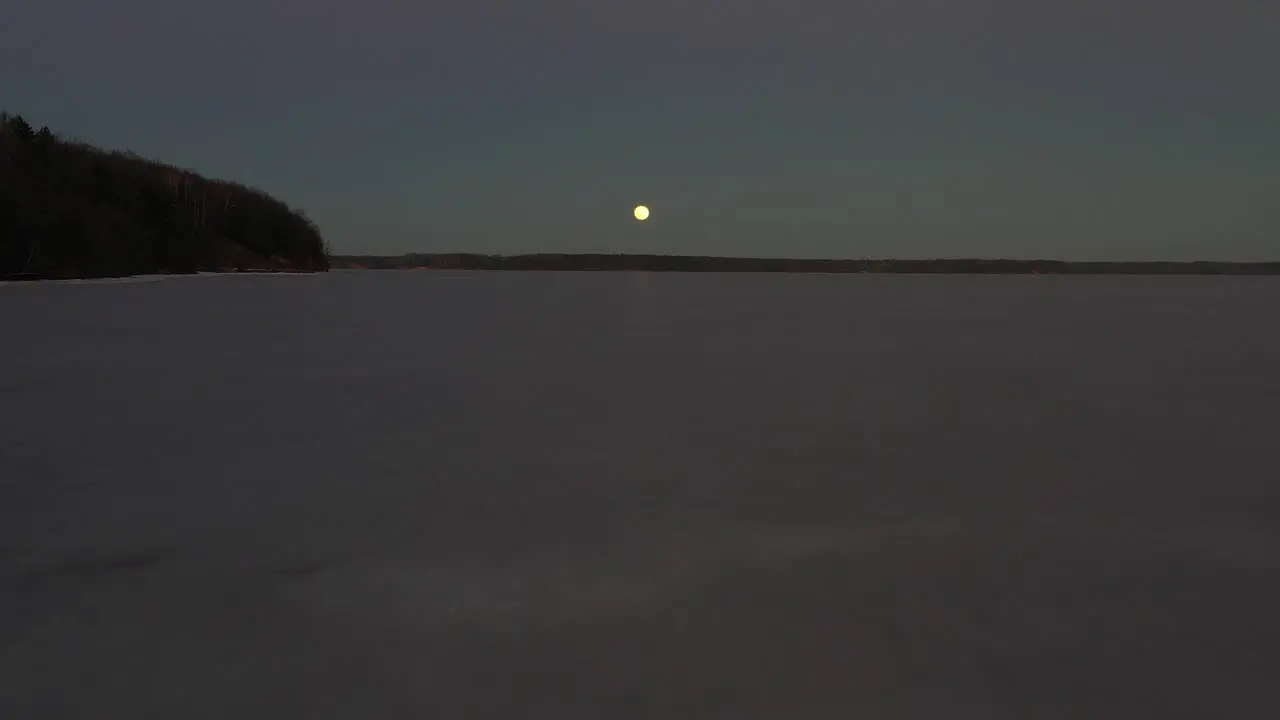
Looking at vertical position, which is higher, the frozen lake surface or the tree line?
the tree line

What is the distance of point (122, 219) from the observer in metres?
27.3

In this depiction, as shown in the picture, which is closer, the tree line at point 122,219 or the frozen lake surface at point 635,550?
the frozen lake surface at point 635,550

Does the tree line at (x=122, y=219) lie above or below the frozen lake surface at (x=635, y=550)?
above

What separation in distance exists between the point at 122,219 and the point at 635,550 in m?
30.9

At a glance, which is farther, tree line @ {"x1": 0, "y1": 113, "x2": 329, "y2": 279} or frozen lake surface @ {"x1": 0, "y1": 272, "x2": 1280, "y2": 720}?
tree line @ {"x1": 0, "y1": 113, "x2": 329, "y2": 279}

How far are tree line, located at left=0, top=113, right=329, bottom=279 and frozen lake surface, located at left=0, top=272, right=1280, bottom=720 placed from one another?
20346 millimetres

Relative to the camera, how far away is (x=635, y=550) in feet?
6.73

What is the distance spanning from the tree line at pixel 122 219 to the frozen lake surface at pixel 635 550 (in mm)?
20346

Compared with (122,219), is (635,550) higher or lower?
lower

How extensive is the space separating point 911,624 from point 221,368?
5125 mm

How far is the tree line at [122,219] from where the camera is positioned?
2112cm

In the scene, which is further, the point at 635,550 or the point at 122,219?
the point at 122,219

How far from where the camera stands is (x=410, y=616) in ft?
5.41

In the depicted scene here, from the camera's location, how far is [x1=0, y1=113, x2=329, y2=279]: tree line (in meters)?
21.1
